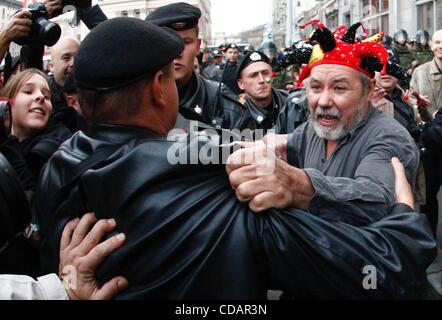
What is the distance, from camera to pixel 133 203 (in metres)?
1.49

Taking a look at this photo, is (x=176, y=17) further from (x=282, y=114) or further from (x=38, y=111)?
(x=282, y=114)

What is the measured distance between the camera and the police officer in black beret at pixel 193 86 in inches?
130

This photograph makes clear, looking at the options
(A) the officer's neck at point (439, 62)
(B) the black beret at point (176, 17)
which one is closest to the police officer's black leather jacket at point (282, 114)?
(B) the black beret at point (176, 17)

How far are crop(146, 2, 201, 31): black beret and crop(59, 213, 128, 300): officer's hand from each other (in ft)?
6.41

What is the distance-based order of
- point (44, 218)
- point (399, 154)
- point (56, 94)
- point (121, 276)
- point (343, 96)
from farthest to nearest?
point (56, 94), point (343, 96), point (399, 154), point (44, 218), point (121, 276)

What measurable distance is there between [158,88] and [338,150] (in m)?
1.15

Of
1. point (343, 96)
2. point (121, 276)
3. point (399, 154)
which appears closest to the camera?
point (121, 276)

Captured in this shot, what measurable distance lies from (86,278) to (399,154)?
1352mm

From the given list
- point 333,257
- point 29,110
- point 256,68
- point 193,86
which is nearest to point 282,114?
point 256,68

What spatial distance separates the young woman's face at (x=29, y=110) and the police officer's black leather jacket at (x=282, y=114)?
1801mm

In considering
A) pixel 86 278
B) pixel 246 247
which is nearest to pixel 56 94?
pixel 86 278
